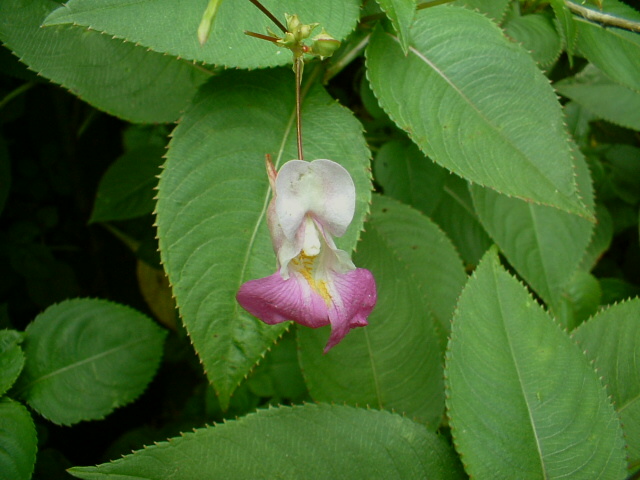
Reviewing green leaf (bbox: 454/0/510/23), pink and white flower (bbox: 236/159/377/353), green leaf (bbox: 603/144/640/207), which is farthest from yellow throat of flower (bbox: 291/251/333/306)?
green leaf (bbox: 603/144/640/207)

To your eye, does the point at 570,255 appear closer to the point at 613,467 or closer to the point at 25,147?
the point at 613,467

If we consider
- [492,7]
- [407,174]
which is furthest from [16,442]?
[492,7]

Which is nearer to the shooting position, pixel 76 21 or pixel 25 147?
pixel 76 21

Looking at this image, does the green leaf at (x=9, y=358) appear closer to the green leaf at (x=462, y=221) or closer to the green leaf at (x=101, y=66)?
the green leaf at (x=101, y=66)

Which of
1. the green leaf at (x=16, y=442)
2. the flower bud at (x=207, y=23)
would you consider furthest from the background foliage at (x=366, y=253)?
the flower bud at (x=207, y=23)

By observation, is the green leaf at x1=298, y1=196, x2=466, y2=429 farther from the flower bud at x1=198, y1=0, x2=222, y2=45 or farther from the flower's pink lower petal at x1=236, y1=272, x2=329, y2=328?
the flower bud at x1=198, y1=0, x2=222, y2=45

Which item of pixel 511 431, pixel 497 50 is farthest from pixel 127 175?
pixel 511 431
